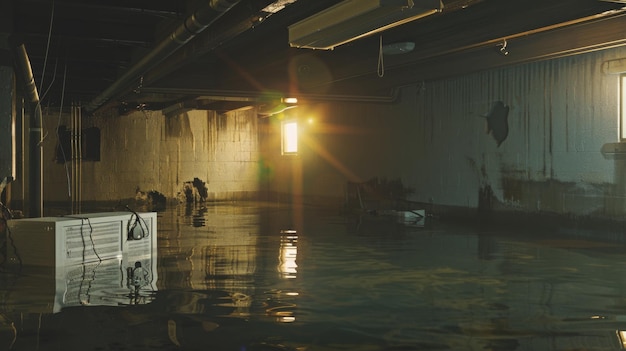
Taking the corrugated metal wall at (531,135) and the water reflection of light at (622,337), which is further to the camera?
the corrugated metal wall at (531,135)

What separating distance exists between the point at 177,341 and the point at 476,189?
8140 millimetres

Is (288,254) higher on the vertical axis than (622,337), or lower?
higher

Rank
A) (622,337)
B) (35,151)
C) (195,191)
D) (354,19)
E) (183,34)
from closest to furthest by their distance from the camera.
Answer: (622,337) → (354,19) → (183,34) → (35,151) → (195,191)

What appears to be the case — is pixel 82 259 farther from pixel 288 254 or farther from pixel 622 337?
pixel 622 337

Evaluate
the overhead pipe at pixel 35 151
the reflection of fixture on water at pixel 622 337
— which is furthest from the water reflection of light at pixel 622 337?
the overhead pipe at pixel 35 151

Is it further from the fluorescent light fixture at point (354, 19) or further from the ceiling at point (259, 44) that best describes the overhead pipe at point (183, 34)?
the fluorescent light fixture at point (354, 19)

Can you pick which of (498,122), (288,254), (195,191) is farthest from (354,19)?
(195,191)

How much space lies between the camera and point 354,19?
16.6ft

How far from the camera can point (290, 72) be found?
34.9ft

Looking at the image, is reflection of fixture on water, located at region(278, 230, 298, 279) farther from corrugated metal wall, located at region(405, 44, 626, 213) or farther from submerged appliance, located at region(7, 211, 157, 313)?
corrugated metal wall, located at region(405, 44, 626, 213)

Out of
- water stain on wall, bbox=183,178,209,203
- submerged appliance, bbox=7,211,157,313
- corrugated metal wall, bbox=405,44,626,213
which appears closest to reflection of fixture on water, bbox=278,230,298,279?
submerged appliance, bbox=7,211,157,313

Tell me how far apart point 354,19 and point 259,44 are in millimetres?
4101

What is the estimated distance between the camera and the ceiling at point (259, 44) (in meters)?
5.93

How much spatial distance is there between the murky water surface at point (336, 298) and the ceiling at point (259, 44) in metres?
2.06
